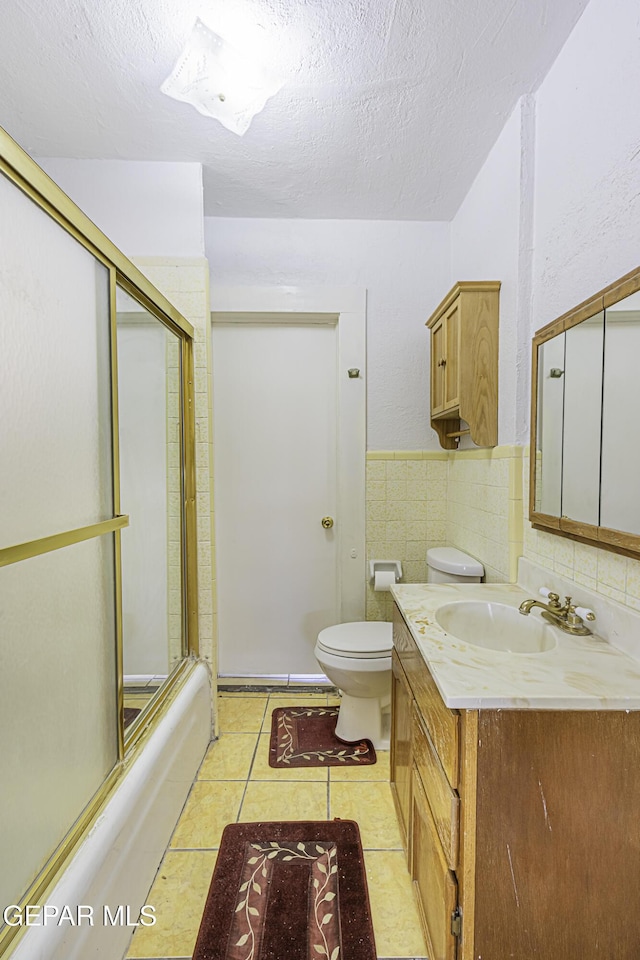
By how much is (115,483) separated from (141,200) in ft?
4.65

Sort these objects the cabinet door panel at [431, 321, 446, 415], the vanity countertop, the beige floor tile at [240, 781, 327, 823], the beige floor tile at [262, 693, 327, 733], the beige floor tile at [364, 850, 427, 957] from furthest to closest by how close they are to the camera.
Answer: the beige floor tile at [262, 693, 327, 733] → the cabinet door panel at [431, 321, 446, 415] → the beige floor tile at [240, 781, 327, 823] → the beige floor tile at [364, 850, 427, 957] → the vanity countertop

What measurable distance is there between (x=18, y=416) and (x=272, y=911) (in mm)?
1397

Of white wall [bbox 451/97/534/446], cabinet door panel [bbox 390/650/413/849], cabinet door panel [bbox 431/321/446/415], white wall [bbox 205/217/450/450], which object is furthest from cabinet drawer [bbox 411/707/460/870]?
white wall [bbox 205/217/450/450]

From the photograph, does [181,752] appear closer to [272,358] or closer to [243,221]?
[272,358]

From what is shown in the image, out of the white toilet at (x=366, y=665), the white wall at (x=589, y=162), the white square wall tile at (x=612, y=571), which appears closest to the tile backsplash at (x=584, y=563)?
the white square wall tile at (x=612, y=571)

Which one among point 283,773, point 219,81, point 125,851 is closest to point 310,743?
point 283,773

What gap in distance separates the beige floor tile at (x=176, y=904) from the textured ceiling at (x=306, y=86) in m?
2.44

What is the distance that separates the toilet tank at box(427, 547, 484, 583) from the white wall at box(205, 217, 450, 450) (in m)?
0.61

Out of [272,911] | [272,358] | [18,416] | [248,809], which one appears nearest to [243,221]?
[272,358]

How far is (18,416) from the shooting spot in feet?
2.96

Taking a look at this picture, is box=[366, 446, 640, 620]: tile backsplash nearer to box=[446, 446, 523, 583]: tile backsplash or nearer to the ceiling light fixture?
box=[446, 446, 523, 583]: tile backsplash

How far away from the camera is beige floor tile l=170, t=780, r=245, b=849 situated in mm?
1521

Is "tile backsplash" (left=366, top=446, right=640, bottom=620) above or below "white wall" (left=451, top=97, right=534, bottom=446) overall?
below

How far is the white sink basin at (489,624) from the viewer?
136cm
